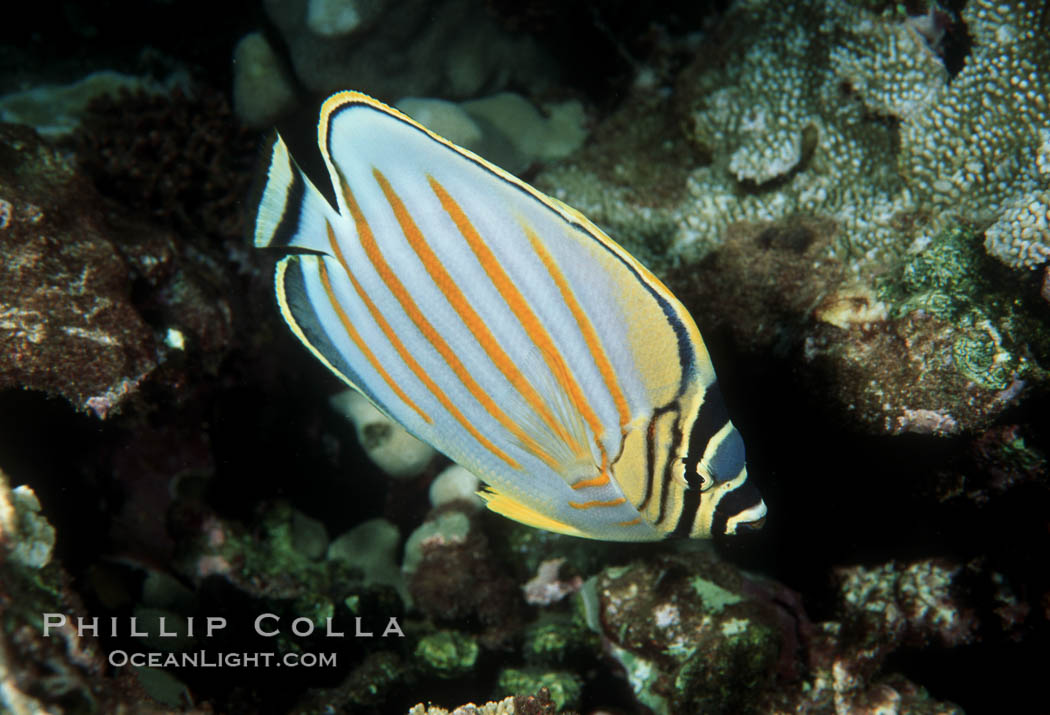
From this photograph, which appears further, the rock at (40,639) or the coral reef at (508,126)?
the coral reef at (508,126)

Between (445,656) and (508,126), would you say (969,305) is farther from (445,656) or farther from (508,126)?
(508,126)

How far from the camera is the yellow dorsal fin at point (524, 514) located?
2.00 metres

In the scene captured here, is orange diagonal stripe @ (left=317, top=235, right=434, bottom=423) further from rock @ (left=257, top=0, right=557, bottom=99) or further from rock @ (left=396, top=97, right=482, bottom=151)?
rock @ (left=257, top=0, right=557, bottom=99)

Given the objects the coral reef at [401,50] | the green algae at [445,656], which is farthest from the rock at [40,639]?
the coral reef at [401,50]

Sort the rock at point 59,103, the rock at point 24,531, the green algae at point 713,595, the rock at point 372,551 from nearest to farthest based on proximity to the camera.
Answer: the rock at point 24,531 → the green algae at point 713,595 → the rock at point 372,551 → the rock at point 59,103

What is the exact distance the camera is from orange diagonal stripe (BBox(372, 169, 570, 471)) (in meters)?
1.77

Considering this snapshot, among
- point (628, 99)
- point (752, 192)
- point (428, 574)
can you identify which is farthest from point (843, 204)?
point (428, 574)

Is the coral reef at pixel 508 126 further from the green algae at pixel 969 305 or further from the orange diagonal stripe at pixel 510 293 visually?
the orange diagonal stripe at pixel 510 293

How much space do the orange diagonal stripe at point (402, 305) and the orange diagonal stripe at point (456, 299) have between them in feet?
0.33

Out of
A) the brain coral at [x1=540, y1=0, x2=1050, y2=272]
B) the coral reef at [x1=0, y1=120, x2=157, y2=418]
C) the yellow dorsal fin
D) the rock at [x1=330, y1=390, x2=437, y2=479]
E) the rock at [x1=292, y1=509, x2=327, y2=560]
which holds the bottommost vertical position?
the rock at [x1=292, y1=509, x2=327, y2=560]

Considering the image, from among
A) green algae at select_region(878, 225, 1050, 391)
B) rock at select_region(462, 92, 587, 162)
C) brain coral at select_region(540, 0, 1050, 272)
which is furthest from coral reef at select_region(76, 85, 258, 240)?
green algae at select_region(878, 225, 1050, 391)

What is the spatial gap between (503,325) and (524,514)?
0.66 metres

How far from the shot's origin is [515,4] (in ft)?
16.4

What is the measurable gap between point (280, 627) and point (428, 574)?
82 cm
